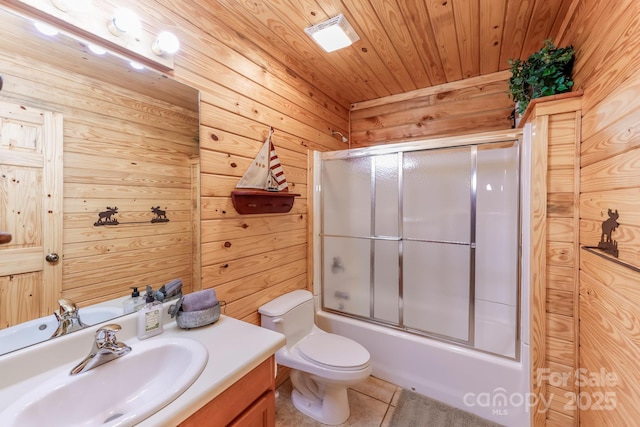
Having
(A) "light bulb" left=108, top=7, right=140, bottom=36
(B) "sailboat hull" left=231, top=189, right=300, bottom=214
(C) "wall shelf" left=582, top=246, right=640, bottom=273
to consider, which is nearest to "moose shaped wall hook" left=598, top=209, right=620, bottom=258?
(C) "wall shelf" left=582, top=246, right=640, bottom=273

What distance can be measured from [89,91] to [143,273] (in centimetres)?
77

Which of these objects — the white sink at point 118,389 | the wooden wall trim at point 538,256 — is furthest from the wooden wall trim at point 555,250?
Answer: the white sink at point 118,389

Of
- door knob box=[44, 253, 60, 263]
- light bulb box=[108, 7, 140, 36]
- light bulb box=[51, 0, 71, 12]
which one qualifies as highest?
light bulb box=[108, 7, 140, 36]

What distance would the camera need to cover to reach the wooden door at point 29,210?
828 millimetres

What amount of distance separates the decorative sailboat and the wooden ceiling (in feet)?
2.05

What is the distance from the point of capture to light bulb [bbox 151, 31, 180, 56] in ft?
3.81

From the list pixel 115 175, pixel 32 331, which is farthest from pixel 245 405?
pixel 115 175

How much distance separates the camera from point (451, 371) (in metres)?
1.76

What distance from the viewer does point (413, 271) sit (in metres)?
2.14

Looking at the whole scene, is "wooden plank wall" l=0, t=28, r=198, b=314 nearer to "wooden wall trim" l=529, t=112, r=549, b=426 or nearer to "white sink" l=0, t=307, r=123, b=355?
"white sink" l=0, t=307, r=123, b=355

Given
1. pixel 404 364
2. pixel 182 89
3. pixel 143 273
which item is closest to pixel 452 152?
pixel 404 364

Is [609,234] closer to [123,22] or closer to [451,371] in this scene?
[451,371]

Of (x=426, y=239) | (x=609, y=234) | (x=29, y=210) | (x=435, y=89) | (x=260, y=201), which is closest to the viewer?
(x=29, y=210)

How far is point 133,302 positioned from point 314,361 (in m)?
1.02
